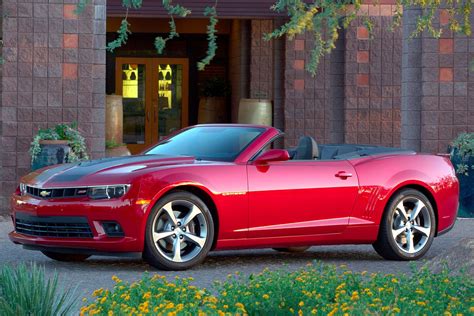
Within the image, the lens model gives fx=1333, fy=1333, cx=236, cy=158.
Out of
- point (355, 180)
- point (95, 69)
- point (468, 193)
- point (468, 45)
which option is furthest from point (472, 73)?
point (355, 180)

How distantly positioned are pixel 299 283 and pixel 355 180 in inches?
183

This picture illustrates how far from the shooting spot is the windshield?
1199 centimetres

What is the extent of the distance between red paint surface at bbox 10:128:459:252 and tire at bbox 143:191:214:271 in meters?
0.09

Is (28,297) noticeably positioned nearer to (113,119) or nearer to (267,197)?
(267,197)

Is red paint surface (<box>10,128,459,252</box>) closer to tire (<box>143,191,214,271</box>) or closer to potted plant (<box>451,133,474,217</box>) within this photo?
tire (<box>143,191,214,271</box>)

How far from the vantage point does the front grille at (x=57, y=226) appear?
11195 mm

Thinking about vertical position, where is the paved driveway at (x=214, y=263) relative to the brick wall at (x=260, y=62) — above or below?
below

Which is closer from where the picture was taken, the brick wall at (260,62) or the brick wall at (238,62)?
the brick wall at (260,62)

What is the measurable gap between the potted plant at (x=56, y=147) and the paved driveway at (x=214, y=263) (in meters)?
3.29

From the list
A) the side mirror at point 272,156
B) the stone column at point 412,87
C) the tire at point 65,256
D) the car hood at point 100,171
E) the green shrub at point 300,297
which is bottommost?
the tire at point 65,256

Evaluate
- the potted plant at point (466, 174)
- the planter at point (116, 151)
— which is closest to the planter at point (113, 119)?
the planter at point (116, 151)

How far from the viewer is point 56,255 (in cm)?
1203

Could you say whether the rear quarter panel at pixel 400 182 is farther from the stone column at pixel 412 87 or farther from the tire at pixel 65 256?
the stone column at pixel 412 87

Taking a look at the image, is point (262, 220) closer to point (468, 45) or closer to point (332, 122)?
point (468, 45)
